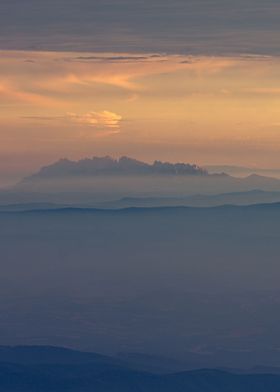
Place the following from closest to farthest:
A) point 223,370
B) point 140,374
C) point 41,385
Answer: point 41,385, point 140,374, point 223,370

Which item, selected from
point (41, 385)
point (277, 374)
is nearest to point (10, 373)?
point (41, 385)

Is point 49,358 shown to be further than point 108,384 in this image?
Yes

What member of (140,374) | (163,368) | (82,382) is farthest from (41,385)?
(163,368)

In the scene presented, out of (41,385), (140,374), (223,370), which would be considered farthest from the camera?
(223,370)

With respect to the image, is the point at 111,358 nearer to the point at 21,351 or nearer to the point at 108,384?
the point at 21,351

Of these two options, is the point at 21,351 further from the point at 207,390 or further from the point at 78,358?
the point at 207,390

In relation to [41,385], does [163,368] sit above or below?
above
